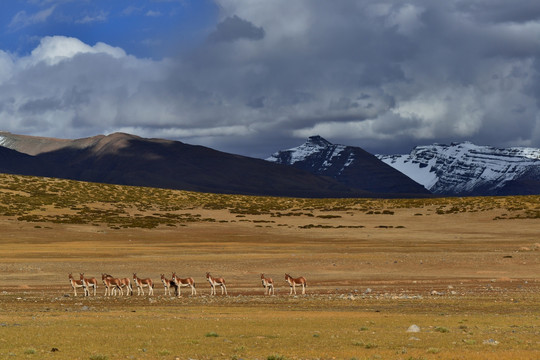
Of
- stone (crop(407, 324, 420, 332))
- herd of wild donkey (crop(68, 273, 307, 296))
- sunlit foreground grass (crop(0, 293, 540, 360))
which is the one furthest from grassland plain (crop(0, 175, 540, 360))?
herd of wild donkey (crop(68, 273, 307, 296))

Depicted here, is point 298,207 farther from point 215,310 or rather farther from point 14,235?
point 215,310

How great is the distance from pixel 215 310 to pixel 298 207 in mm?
100955

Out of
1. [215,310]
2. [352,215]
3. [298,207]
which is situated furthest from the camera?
[298,207]

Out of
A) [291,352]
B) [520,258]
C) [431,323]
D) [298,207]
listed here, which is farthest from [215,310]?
[298,207]

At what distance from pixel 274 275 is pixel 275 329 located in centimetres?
2668

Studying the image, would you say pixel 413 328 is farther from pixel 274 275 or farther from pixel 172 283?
pixel 274 275

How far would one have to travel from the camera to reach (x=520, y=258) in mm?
57906

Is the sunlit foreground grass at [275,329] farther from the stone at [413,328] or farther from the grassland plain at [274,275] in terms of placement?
the stone at [413,328]

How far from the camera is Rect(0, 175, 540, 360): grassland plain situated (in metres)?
20.8

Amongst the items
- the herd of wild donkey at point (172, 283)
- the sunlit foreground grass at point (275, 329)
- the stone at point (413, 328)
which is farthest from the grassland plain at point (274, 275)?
the herd of wild donkey at point (172, 283)

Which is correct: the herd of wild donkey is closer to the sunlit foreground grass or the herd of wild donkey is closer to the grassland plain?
the grassland plain

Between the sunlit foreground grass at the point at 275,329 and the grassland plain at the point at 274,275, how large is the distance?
0.23ft

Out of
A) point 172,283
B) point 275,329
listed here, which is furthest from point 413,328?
point 172,283

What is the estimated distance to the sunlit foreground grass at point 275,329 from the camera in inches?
754
